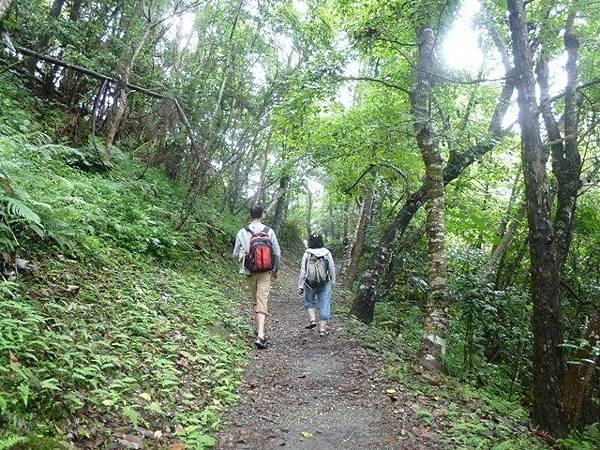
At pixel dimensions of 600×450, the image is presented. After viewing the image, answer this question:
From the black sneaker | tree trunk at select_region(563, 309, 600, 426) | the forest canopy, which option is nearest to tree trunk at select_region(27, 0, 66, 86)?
the forest canopy

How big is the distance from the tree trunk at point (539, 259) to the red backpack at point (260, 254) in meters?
4.17

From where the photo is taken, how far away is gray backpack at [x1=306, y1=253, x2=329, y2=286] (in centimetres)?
899

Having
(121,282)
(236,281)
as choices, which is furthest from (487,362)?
(121,282)

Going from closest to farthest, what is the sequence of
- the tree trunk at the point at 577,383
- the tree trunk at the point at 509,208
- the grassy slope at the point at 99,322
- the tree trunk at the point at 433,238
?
the grassy slope at the point at 99,322 < the tree trunk at the point at 577,383 < the tree trunk at the point at 433,238 < the tree trunk at the point at 509,208

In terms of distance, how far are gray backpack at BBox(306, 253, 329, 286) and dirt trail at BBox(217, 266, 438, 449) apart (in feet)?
3.90

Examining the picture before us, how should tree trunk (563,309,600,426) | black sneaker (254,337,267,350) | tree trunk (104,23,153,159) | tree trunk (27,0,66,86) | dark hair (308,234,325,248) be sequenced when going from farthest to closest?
tree trunk (27,0,66,86), tree trunk (104,23,153,159), dark hair (308,234,325,248), black sneaker (254,337,267,350), tree trunk (563,309,600,426)

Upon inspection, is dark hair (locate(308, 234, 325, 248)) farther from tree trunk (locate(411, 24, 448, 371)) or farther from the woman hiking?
tree trunk (locate(411, 24, 448, 371))

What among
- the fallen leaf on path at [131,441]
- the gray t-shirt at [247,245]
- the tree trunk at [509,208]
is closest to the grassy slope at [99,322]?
the fallen leaf on path at [131,441]

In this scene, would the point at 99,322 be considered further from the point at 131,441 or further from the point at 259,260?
the point at 259,260

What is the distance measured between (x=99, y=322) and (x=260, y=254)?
3.04 meters

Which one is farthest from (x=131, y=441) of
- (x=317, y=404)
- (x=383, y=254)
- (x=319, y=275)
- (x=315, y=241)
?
(x=383, y=254)

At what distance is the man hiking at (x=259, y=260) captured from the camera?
793cm

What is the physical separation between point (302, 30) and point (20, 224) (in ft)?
47.0

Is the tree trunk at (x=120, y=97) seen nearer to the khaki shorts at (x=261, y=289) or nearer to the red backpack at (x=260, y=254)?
the red backpack at (x=260, y=254)
